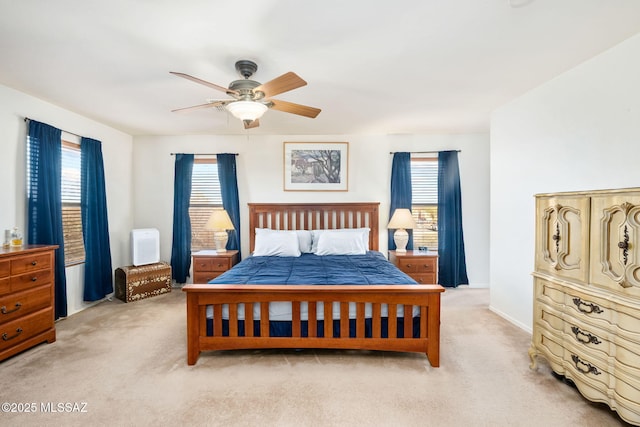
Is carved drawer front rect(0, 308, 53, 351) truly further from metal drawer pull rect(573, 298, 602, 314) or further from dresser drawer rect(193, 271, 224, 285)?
metal drawer pull rect(573, 298, 602, 314)

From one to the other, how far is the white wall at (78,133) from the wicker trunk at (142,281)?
0.45 m

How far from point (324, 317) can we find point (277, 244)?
180 cm

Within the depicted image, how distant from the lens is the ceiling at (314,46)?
1.78 m

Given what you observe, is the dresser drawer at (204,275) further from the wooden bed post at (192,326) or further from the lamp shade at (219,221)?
the wooden bed post at (192,326)

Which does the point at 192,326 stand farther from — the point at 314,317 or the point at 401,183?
the point at 401,183

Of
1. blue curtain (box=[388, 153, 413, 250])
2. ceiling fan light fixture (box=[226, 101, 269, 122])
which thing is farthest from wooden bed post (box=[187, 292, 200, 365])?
blue curtain (box=[388, 153, 413, 250])

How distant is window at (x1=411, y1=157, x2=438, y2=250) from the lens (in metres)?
4.85

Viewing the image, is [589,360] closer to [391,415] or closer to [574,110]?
[391,415]

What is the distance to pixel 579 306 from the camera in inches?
77.1

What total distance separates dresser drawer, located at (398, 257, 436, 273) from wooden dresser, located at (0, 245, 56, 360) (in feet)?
12.9

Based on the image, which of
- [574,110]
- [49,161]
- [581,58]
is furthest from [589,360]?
[49,161]

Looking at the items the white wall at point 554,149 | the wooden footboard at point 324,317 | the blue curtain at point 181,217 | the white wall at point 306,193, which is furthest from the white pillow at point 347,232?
the blue curtain at point 181,217

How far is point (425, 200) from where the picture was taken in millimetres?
4875

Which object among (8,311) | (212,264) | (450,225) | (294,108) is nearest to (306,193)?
(212,264)
